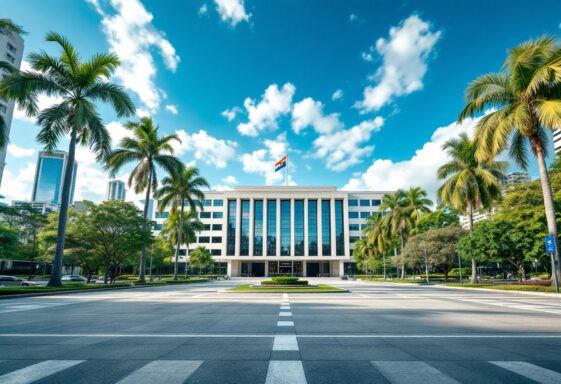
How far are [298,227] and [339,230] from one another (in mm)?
10861

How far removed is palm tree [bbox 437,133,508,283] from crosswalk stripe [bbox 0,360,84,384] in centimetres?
3484

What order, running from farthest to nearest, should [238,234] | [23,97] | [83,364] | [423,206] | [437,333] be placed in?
1. [238,234]
2. [423,206]
3. [23,97]
4. [437,333]
5. [83,364]

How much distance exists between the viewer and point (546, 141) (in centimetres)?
2147

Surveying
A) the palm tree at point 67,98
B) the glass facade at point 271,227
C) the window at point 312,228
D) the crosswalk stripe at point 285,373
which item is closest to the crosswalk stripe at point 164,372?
the crosswalk stripe at point 285,373

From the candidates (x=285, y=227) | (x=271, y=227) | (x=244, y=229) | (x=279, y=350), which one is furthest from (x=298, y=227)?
(x=279, y=350)

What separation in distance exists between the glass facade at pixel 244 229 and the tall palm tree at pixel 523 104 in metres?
64.2

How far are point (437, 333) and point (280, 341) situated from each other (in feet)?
13.0

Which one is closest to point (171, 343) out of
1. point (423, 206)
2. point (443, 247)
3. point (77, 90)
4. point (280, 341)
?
point (280, 341)

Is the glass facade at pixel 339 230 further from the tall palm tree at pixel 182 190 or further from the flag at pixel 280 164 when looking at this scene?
the tall palm tree at pixel 182 190

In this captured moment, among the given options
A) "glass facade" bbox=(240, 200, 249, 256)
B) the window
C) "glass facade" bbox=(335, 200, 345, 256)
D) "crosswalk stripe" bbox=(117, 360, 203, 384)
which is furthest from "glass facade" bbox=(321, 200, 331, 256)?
"crosswalk stripe" bbox=(117, 360, 203, 384)

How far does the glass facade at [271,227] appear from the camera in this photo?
79.5 meters

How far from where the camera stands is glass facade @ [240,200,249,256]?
80188 millimetres

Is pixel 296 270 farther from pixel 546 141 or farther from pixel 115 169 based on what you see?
pixel 546 141

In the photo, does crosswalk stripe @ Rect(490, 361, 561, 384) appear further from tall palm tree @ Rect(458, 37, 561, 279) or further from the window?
the window
